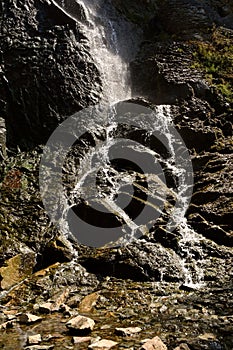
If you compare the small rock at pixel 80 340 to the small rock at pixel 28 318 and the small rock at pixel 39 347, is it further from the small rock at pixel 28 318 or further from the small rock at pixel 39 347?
the small rock at pixel 28 318

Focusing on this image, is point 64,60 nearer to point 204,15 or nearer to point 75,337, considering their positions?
point 204,15

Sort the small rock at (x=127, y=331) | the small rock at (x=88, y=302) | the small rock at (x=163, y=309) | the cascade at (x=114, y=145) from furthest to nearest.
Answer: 1. the cascade at (x=114, y=145)
2. the small rock at (x=88, y=302)
3. the small rock at (x=163, y=309)
4. the small rock at (x=127, y=331)

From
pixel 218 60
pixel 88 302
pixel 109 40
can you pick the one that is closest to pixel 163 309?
pixel 88 302

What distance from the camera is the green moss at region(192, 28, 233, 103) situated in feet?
44.3

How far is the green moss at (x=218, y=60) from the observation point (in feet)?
44.3

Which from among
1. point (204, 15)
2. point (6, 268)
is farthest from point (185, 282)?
point (204, 15)

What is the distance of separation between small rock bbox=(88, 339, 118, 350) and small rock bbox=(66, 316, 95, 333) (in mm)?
446

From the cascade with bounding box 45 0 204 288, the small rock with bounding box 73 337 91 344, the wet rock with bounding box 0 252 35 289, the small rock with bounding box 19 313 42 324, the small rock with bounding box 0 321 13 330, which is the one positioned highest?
the cascade with bounding box 45 0 204 288

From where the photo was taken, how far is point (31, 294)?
7039mm

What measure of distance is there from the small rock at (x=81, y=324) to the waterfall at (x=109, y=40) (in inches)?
322

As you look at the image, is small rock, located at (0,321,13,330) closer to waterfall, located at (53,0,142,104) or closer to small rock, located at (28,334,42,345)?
small rock, located at (28,334,42,345)

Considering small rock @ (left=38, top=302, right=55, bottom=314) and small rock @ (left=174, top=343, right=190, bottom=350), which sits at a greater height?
small rock @ (left=38, top=302, right=55, bottom=314)

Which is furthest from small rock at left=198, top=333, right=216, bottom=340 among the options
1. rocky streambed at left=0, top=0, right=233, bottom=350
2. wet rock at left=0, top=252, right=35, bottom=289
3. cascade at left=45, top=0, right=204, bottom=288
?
wet rock at left=0, top=252, right=35, bottom=289

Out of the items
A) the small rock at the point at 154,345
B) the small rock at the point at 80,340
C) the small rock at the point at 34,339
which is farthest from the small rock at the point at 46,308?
the small rock at the point at 154,345
